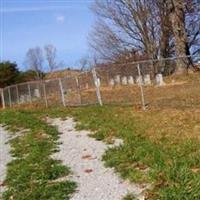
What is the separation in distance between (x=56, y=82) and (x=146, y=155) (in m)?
16.6

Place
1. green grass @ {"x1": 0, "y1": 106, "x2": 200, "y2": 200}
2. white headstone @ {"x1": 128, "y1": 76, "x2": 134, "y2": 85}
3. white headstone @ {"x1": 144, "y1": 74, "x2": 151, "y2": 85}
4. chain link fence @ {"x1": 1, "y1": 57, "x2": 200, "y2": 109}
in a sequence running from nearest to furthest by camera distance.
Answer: green grass @ {"x1": 0, "y1": 106, "x2": 200, "y2": 200} → chain link fence @ {"x1": 1, "y1": 57, "x2": 200, "y2": 109} → white headstone @ {"x1": 144, "y1": 74, "x2": 151, "y2": 85} → white headstone @ {"x1": 128, "y1": 76, "x2": 134, "y2": 85}

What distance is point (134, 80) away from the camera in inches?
733

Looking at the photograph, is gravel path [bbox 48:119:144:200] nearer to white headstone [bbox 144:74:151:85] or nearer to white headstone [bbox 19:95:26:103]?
white headstone [bbox 144:74:151:85]

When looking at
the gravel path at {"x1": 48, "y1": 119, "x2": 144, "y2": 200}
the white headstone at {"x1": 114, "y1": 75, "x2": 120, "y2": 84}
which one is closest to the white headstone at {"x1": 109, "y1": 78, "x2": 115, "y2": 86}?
the white headstone at {"x1": 114, "y1": 75, "x2": 120, "y2": 84}

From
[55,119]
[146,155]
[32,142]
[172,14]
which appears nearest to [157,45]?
[172,14]

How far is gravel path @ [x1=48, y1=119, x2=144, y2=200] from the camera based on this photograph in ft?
25.1

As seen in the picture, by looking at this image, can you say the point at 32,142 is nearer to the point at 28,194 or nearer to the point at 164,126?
the point at 164,126

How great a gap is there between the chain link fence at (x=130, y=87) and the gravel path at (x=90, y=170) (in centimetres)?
359

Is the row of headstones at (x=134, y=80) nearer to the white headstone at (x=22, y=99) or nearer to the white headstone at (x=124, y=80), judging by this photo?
the white headstone at (x=124, y=80)

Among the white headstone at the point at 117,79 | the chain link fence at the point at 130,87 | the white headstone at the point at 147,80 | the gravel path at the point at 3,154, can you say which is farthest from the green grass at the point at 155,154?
the white headstone at the point at 117,79

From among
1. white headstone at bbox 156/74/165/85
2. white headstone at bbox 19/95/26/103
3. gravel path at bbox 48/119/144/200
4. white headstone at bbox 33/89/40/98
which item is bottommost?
gravel path at bbox 48/119/144/200

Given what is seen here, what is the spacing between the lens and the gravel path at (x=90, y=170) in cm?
766

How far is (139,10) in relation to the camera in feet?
130

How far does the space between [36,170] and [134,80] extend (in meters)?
9.52
